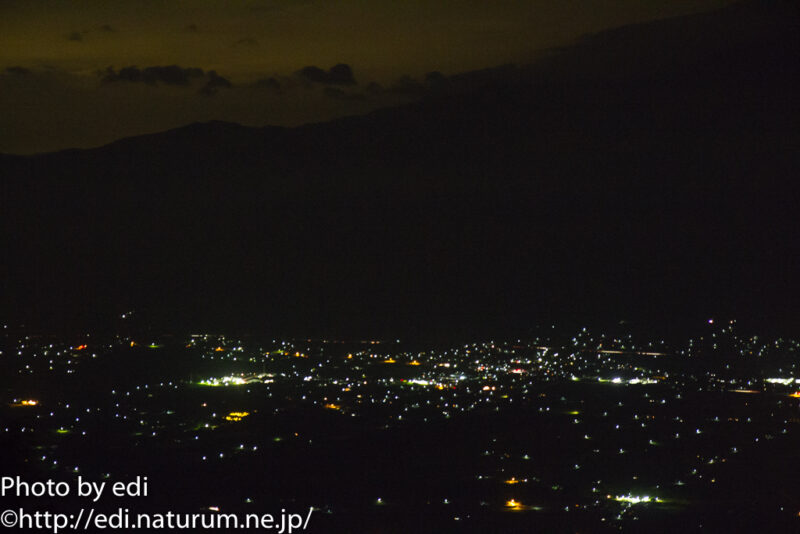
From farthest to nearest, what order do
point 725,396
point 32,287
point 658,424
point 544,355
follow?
1. point 32,287
2. point 544,355
3. point 725,396
4. point 658,424

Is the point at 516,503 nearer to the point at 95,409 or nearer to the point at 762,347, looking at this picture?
the point at 95,409

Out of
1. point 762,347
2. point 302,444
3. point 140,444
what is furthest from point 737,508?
point 762,347

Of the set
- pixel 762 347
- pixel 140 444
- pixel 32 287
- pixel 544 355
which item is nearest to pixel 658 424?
pixel 140 444

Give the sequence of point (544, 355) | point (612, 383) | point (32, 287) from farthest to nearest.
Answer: point (32, 287), point (544, 355), point (612, 383)

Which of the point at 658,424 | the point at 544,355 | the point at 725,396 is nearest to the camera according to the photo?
the point at 658,424

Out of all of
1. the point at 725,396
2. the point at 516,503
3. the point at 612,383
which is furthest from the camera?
the point at 612,383

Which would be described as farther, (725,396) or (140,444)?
(725,396)

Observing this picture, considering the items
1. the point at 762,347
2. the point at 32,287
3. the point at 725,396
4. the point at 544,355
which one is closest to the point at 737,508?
the point at 725,396

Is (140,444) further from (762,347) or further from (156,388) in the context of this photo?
(762,347)

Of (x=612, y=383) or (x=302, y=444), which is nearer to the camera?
(x=302, y=444)
